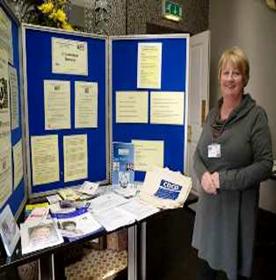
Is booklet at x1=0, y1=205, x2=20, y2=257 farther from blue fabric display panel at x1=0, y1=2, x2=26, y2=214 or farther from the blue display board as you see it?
the blue display board

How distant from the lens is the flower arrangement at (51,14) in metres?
1.75

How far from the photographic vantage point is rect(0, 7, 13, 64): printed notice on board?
1150 millimetres

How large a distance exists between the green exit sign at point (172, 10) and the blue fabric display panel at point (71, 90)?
188 centimetres

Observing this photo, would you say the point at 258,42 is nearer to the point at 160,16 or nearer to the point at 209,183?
the point at 160,16

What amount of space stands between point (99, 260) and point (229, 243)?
999 mm

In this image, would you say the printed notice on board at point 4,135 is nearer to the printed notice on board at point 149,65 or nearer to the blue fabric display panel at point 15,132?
the blue fabric display panel at point 15,132

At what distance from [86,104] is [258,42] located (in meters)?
2.47

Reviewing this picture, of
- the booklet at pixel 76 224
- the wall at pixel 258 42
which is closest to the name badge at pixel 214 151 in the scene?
the booklet at pixel 76 224

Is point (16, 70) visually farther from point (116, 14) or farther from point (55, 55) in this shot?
point (116, 14)

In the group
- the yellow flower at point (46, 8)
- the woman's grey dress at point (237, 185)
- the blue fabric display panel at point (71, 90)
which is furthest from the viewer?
the yellow flower at point (46, 8)

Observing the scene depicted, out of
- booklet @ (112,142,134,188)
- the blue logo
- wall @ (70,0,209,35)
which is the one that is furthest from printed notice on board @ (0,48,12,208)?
wall @ (70,0,209,35)

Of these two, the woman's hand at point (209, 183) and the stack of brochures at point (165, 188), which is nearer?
the woman's hand at point (209, 183)

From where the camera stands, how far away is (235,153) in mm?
1396

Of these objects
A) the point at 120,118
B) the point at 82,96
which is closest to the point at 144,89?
the point at 120,118
